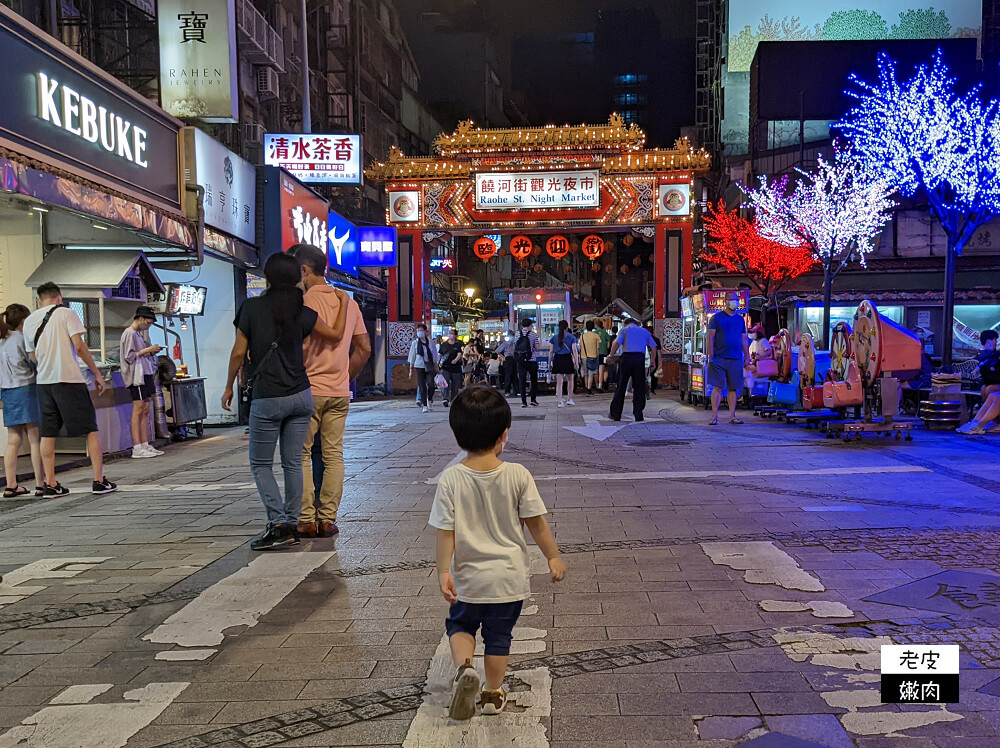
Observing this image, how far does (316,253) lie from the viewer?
5.79m

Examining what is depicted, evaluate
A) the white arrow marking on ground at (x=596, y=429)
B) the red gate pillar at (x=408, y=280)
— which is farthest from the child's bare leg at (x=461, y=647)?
the red gate pillar at (x=408, y=280)

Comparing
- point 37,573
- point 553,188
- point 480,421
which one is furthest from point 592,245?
point 480,421

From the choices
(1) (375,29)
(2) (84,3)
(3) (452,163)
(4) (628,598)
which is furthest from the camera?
(1) (375,29)

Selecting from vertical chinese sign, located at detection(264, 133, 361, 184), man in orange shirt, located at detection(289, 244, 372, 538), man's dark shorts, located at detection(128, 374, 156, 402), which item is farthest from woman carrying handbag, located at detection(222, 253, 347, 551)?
vertical chinese sign, located at detection(264, 133, 361, 184)

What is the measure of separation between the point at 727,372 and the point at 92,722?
36.8ft

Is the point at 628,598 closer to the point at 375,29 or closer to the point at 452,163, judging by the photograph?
the point at 452,163

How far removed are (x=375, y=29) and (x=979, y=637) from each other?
3883cm

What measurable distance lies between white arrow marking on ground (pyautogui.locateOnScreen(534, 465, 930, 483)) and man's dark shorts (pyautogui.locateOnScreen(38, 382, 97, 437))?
4.36 m

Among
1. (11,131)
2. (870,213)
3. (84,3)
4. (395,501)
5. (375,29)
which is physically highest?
(375,29)

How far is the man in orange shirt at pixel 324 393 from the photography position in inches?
226

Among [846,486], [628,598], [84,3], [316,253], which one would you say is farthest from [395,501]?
[84,3]

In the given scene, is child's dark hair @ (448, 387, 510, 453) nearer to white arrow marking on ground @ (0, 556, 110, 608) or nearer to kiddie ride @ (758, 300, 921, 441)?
white arrow marking on ground @ (0, 556, 110, 608)

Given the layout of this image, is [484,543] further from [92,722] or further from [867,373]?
[867,373]

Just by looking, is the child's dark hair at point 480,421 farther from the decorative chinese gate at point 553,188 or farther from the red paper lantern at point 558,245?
the red paper lantern at point 558,245
